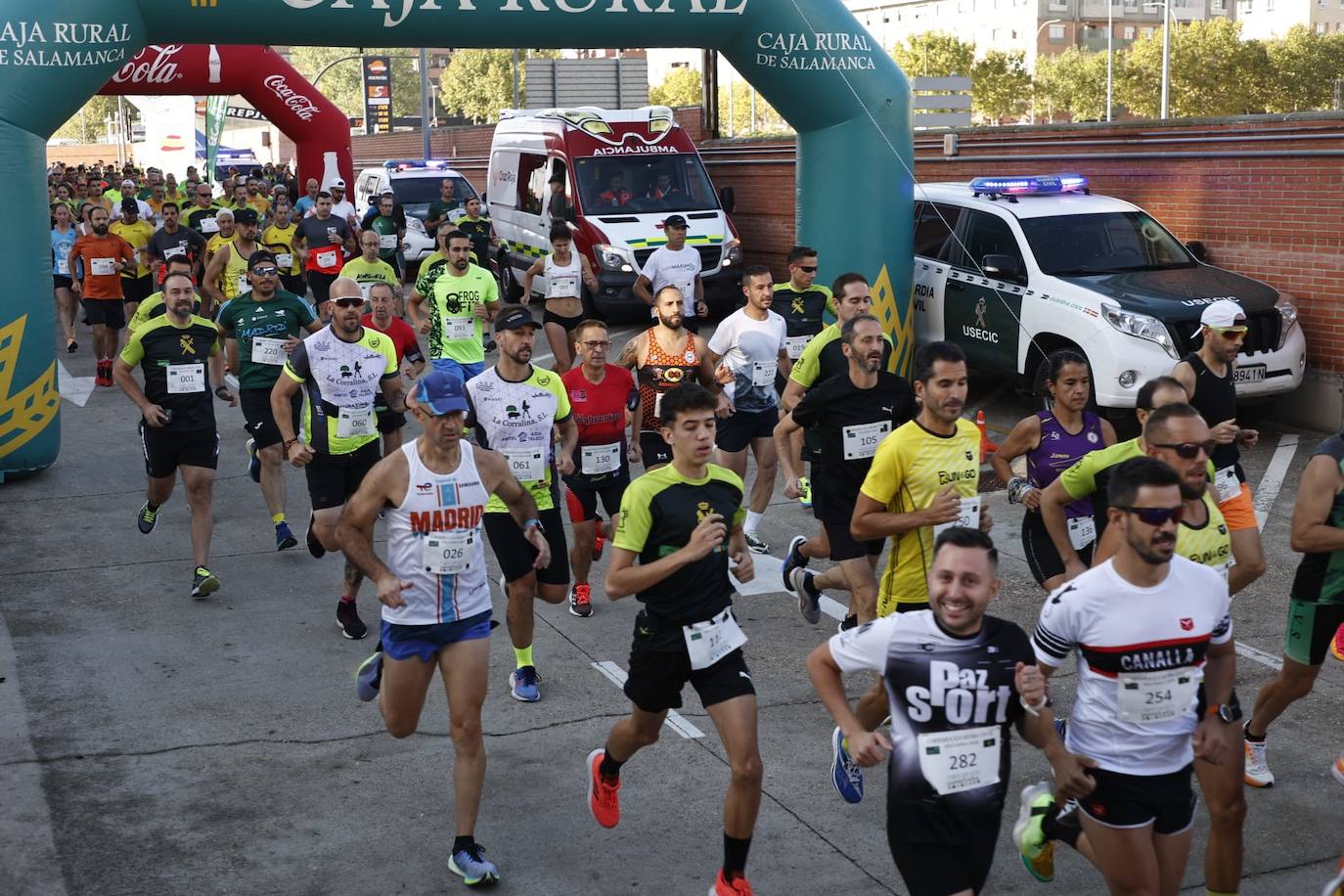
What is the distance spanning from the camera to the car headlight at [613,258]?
760 inches

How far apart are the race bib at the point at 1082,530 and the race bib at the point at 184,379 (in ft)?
18.6

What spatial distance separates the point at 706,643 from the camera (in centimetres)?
537

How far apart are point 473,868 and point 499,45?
30.0 feet

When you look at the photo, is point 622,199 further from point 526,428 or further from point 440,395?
point 440,395

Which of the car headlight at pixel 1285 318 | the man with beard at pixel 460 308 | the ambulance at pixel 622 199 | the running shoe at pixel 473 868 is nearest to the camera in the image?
the running shoe at pixel 473 868

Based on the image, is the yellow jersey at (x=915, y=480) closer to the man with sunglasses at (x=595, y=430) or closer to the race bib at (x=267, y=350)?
the man with sunglasses at (x=595, y=430)

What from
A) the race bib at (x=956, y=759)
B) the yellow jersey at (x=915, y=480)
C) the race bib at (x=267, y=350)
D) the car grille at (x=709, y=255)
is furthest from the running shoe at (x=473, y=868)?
the car grille at (x=709, y=255)

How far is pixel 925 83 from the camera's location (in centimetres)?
2488

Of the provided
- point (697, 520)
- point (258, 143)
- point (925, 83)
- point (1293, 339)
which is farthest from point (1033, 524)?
point (258, 143)

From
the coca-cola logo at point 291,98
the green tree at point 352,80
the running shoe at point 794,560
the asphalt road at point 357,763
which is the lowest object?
the asphalt road at point 357,763

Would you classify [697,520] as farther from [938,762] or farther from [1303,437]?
[1303,437]

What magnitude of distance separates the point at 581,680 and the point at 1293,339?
796cm

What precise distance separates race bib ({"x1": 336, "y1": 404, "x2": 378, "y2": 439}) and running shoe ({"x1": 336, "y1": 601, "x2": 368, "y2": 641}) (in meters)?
0.99

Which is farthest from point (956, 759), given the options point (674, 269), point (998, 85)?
point (998, 85)
